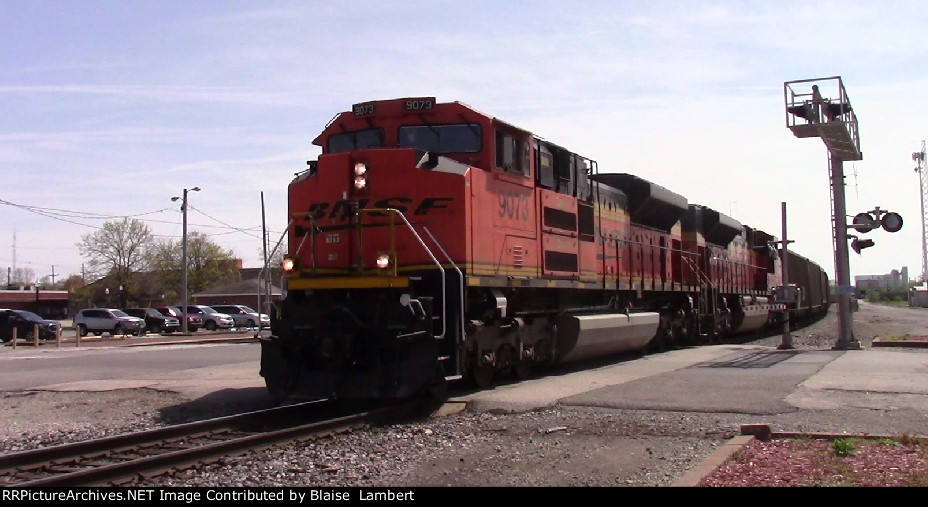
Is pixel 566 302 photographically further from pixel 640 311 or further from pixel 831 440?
pixel 831 440

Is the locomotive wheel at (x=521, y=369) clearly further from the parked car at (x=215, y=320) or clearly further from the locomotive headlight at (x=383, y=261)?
the parked car at (x=215, y=320)

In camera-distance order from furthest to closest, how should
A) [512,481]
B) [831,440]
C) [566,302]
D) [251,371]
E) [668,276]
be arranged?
[668,276], [251,371], [566,302], [831,440], [512,481]

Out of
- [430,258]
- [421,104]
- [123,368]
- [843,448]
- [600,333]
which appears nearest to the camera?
[843,448]

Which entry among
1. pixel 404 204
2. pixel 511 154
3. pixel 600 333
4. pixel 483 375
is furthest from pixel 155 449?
pixel 600 333

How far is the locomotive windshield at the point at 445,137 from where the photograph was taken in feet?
38.2

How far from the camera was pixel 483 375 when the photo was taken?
12023mm

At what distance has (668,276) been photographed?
20016mm

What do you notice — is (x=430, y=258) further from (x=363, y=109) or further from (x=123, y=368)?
(x=123, y=368)

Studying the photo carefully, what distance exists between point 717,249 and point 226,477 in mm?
19750

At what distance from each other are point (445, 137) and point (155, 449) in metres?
5.71

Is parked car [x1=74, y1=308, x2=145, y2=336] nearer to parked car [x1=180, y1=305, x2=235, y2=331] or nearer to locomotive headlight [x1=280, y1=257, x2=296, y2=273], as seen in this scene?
parked car [x1=180, y1=305, x2=235, y2=331]

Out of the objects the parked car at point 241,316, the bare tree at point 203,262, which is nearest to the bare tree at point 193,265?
the bare tree at point 203,262

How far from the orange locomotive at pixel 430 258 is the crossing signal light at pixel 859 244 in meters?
8.88
